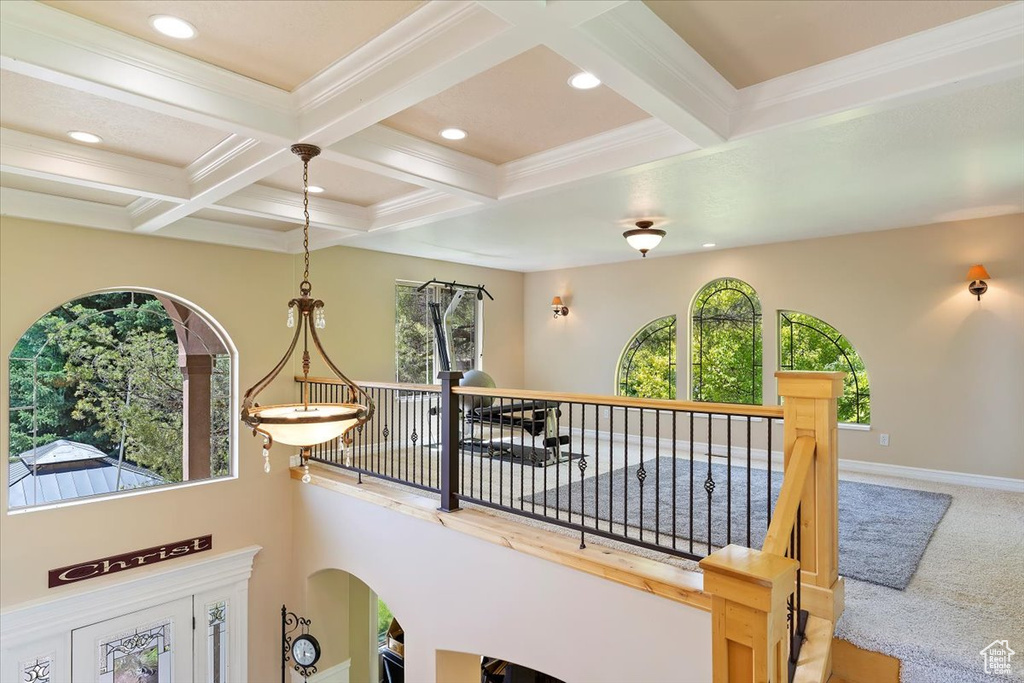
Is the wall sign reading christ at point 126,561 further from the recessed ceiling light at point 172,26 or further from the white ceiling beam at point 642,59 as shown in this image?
the white ceiling beam at point 642,59

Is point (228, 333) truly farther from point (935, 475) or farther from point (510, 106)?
point (935, 475)

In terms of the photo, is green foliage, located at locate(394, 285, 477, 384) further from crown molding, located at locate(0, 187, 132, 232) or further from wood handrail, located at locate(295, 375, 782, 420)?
crown molding, located at locate(0, 187, 132, 232)

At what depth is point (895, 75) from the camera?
2270mm

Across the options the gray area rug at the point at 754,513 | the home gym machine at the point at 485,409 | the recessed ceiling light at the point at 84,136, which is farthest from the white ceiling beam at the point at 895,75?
the home gym machine at the point at 485,409

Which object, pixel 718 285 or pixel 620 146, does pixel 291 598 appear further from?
pixel 718 285

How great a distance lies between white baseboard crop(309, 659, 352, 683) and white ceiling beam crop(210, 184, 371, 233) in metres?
4.71

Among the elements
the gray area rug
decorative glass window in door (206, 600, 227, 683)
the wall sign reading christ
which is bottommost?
decorative glass window in door (206, 600, 227, 683)

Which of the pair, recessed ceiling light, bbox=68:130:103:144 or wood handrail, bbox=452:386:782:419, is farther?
recessed ceiling light, bbox=68:130:103:144

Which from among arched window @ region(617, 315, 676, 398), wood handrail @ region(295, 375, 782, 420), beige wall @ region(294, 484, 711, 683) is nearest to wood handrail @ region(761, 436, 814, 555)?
wood handrail @ region(295, 375, 782, 420)

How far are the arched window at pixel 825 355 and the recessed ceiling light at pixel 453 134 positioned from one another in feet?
15.8

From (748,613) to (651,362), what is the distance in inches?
233

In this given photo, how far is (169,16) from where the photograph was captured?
6.57 feet

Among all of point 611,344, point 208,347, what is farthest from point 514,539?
point 611,344

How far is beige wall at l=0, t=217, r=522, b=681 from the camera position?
14.0 ft
